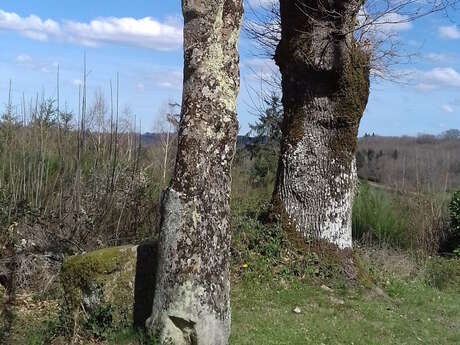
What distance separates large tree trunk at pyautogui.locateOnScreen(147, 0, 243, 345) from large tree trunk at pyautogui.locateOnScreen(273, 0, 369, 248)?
3.79m

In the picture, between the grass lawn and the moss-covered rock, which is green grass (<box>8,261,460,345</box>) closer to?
the grass lawn

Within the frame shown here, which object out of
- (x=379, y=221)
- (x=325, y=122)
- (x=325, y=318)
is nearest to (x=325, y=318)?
(x=325, y=318)

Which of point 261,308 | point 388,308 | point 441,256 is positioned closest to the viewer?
point 261,308

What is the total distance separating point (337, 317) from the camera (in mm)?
8242

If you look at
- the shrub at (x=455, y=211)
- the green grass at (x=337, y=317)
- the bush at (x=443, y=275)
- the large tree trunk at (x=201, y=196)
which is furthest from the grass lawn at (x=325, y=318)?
the shrub at (x=455, y=211)

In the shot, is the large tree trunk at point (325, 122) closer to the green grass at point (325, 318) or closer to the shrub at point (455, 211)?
the green grass at point (325, 318)

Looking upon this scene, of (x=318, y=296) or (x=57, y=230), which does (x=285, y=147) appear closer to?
(x=318, y=296)

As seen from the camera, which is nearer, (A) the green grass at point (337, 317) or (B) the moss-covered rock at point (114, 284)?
(B) the moss-covered rock at point (114, 284)

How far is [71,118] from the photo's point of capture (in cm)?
1172

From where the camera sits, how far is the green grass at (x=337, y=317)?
7344 mm

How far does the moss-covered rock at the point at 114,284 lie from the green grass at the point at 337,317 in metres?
1.16

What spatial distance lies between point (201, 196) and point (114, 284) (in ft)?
5.07

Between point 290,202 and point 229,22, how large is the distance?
4.33 m

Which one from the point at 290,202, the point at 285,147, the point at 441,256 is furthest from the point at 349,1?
the point at 441,256
